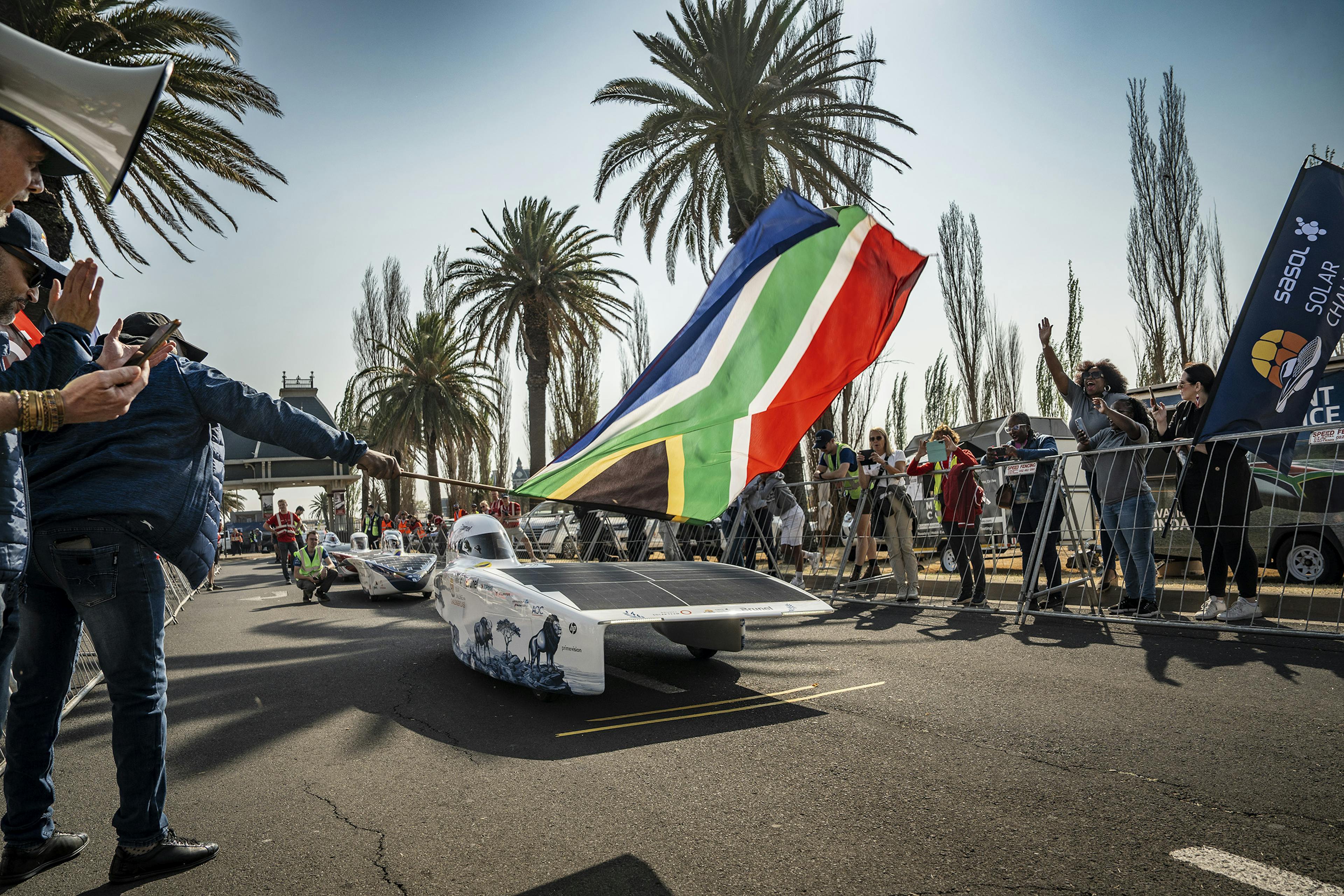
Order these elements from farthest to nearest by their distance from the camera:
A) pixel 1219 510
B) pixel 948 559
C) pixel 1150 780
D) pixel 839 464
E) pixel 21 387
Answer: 1. pixel 839 464
2. pixel 948 559
3. pixel 1219 510
4. pixel 1150 780
5. pixel 21 387

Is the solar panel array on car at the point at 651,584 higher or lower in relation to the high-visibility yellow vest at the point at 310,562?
higher

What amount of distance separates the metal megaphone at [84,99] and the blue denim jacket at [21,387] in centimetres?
61

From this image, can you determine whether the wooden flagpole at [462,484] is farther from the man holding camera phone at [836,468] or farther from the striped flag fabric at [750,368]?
the man holding camera phone at [836,468]

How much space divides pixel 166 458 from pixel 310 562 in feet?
37.3

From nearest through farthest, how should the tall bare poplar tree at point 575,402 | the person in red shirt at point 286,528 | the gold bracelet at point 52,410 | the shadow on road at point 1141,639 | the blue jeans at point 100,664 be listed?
the gold bracelet at point 52,410
the blue jeans at point 100,664
the shadow on road at point 1141,639
the person in red shirt at point 286,528
the tall bare poplar tree at point 575,402

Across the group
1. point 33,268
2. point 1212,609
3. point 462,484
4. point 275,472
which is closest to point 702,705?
point 462,484

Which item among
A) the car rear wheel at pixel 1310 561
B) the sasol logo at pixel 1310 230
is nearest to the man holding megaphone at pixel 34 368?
the sasol logo at pixel 1310 230

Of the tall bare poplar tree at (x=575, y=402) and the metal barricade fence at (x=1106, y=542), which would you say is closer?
the metal barricade fence at (x=1106, y=542)

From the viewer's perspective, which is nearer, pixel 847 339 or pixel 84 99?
pixel 84 99

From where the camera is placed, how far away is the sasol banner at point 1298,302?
6539mm

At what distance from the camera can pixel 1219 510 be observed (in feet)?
20.4

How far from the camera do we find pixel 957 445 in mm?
9336

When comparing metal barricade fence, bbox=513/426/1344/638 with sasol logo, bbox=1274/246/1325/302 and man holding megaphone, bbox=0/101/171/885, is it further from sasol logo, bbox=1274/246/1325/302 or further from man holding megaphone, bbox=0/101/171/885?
man holding megaphone, bbox=0/101/171/885

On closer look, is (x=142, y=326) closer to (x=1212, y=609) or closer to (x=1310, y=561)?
(x=1212, y=609)
